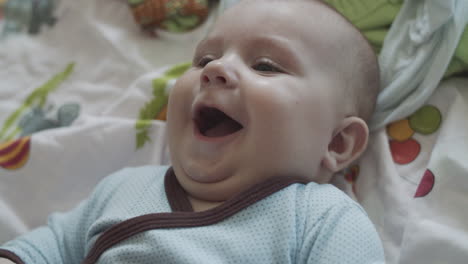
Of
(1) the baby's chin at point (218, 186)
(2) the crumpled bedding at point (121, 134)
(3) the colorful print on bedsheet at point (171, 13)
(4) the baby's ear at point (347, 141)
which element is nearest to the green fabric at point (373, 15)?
Answer: (2) the crumpled bedding at point (121, 134)

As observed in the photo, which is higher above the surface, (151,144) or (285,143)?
(285,143)

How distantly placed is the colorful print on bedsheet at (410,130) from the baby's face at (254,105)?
0.68 feet

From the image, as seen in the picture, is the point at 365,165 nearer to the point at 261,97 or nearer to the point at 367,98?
the point at 367,98

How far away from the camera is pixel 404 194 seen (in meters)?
0.94

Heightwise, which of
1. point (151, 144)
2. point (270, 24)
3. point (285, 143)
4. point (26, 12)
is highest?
point (270, 24)

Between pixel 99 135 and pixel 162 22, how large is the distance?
0.41 metres

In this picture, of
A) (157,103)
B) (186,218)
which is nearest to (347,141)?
(186,218)

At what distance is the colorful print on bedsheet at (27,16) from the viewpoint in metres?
1.46

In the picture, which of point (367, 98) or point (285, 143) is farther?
point (367, 98)

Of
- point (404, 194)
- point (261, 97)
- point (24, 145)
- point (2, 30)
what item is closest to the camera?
point (261, 97)

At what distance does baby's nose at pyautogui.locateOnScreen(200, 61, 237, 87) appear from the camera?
802 mm

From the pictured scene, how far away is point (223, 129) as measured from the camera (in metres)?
0.90

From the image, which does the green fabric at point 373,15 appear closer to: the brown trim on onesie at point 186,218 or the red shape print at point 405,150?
the red shape print at point 405,150

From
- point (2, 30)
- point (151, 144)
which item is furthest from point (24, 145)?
point (2, 30)
